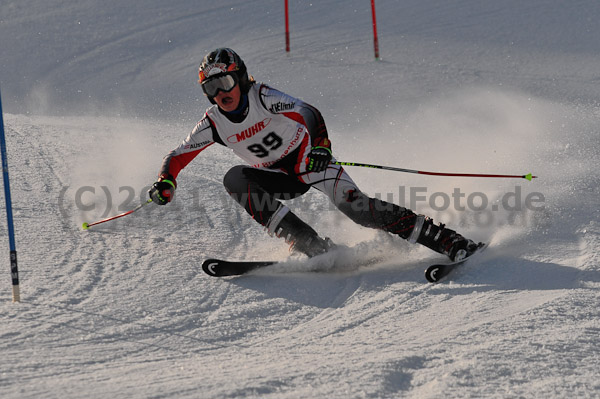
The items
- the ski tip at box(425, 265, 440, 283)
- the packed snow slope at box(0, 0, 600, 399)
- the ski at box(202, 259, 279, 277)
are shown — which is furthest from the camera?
the ski at box(202, 259, 279, 277)

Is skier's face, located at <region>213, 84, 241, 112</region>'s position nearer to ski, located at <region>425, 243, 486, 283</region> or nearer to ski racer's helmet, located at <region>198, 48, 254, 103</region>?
ski racer's helmet, located at <region>198, 48, 254, 103</region>

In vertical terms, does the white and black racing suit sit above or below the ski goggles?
below

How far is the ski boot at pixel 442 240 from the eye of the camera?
4352 mm

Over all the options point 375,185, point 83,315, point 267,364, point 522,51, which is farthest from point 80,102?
point 267,364

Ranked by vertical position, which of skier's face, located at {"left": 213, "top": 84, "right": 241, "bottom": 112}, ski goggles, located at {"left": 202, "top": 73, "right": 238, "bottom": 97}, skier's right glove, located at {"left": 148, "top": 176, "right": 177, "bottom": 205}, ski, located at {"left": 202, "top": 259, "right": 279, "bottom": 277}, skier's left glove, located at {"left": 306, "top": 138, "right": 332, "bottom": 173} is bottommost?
ski, located at {"left": 202, "top": 259, "right": 279, "bottom": 277}

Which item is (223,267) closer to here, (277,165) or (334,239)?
(277,165)

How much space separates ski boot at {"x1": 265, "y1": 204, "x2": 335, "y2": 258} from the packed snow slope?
0.14m

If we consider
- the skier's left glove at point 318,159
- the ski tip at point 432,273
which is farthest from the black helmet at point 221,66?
the ski tip at point 432,273

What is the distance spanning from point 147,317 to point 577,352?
209 centimetres

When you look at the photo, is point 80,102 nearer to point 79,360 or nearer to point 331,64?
point 331,64

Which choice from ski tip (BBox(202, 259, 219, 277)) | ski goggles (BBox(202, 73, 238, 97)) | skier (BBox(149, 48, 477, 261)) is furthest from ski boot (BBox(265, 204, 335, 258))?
ski goggles (BBox(202, 73, 238, 97))

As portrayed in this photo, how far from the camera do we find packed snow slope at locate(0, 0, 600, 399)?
2.97m

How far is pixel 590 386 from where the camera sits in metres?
2.73

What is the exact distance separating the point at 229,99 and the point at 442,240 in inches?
63.7
